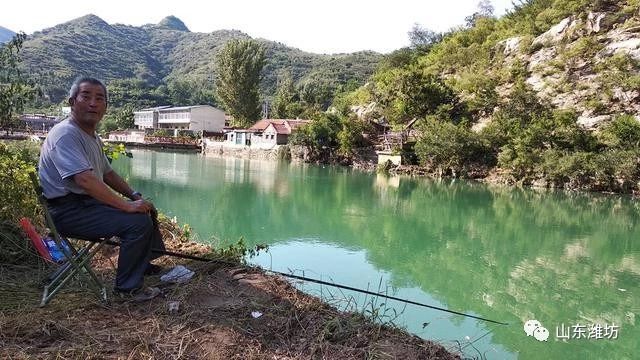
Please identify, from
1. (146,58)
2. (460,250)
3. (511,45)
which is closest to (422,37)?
(511,45)

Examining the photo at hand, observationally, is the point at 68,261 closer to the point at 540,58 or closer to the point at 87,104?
the point at 87,104

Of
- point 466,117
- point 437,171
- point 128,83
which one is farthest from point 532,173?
point 128,83

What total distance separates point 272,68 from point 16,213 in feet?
319

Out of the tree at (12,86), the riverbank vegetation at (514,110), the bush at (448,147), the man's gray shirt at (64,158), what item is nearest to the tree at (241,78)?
the riverbank vegetation at (514,110)

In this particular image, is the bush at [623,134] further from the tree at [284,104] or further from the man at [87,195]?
the tree at [284,104]

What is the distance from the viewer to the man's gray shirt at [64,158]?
2445 mm

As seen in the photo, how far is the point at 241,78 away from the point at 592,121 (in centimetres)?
2852

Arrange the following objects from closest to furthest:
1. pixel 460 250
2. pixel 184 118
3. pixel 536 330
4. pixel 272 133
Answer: pixel 536 330, pixel 460 250, pixel 272 133, pixel 184 118

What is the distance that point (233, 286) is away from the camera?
307 centimetres

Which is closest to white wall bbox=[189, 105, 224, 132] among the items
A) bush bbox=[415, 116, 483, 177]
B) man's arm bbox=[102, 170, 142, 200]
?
bush bbox=[415, 116, 483, 177]

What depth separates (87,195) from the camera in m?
2.60

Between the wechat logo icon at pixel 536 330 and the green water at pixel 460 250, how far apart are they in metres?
0.08

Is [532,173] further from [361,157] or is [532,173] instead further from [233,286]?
[233,286]

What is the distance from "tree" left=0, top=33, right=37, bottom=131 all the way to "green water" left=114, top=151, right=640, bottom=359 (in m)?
3.36
